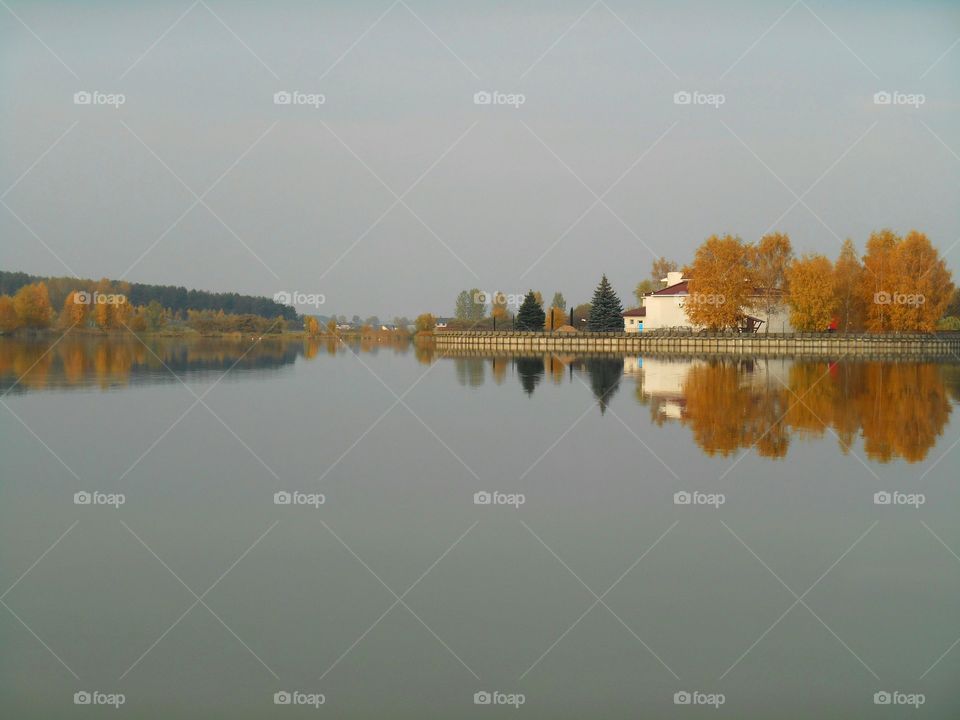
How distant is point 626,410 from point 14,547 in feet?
40.5

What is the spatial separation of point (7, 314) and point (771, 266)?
42.6 meters

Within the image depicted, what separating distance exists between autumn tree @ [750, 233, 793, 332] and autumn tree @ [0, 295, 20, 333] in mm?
41210

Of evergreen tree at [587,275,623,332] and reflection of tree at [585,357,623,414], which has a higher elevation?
evergreen tree at [587,275,623,332]

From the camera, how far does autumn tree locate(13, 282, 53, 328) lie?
177ft

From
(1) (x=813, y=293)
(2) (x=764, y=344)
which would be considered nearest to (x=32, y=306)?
(2) (x=764, y=344)

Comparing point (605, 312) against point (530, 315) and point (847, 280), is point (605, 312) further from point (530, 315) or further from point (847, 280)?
point (847, 280)

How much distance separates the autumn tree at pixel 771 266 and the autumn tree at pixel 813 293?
3503 millimetres

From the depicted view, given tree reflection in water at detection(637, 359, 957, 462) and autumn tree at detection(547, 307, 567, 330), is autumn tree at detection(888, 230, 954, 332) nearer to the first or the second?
tree reflection in water at detection(637, 359, 957, 462)

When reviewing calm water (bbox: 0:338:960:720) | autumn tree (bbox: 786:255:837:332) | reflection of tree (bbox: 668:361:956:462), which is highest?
autumn tree (bbox: 786:255:837:332)

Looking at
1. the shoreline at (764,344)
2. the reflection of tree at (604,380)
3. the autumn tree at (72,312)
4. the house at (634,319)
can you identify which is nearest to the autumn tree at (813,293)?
the shoreline at (764,344)

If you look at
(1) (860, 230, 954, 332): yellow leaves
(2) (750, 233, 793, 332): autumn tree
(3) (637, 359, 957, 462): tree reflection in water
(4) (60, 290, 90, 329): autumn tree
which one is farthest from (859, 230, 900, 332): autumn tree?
(4) (60, 290, 90, 329): autumn tree

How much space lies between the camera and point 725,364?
3728 cm

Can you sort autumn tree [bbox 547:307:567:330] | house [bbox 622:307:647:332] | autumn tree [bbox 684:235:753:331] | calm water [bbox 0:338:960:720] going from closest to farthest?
calm water [bbox 0:338:960:720] < autumn tree [bbox 684:235:753:331] < house [bbox 622:307:647:332] < autumn tree [bbox 547:307:567:330]

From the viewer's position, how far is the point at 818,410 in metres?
18.9
